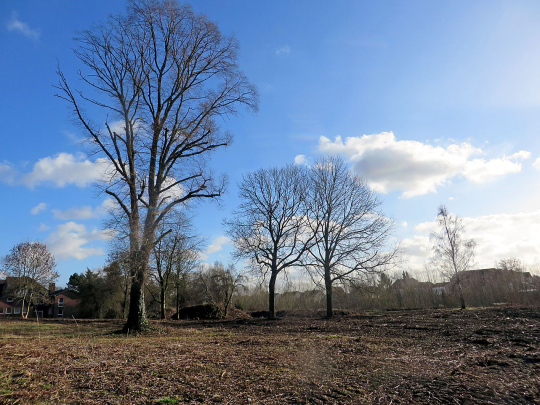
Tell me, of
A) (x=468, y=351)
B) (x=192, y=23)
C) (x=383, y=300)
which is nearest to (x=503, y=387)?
(x=468, y=351)

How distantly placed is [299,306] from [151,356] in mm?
34887

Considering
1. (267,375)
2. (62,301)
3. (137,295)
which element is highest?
(137,295)

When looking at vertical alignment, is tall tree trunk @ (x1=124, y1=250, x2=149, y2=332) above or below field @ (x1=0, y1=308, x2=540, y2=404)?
above

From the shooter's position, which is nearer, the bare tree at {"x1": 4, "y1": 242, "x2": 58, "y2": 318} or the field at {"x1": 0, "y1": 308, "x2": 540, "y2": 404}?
the field at {"x1": 0, "y1": 308, "x2": 540, "y2": 404}

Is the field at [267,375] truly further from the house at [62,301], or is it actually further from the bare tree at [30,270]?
the house at [62,301]

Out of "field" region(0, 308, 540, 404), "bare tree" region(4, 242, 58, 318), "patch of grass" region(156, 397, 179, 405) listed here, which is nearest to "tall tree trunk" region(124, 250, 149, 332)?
"field" region(0, 308, 540, 404)

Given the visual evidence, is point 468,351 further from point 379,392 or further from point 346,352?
point 379,392

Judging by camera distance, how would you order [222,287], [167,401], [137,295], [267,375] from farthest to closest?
[222,287]
[137,295]
[267,375]
[167,401]

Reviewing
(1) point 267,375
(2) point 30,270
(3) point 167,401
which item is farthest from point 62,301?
(3) point 167,401

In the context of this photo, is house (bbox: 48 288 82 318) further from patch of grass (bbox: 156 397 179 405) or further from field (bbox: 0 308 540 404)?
patch of grass (bbox: 156 397 179 405)

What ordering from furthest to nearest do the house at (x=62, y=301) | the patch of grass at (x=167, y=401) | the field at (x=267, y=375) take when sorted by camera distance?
the house at (x=62, y=301) < the field at (x=267, y=375) < the patch of grass at (x=167, y=401)

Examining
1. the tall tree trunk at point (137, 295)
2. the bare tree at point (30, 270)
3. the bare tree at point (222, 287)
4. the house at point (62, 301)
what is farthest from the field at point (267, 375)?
the house at point (62, 301)

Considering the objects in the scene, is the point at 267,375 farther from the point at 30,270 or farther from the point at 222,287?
the point at 30,270

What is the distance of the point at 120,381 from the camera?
4.17 m
